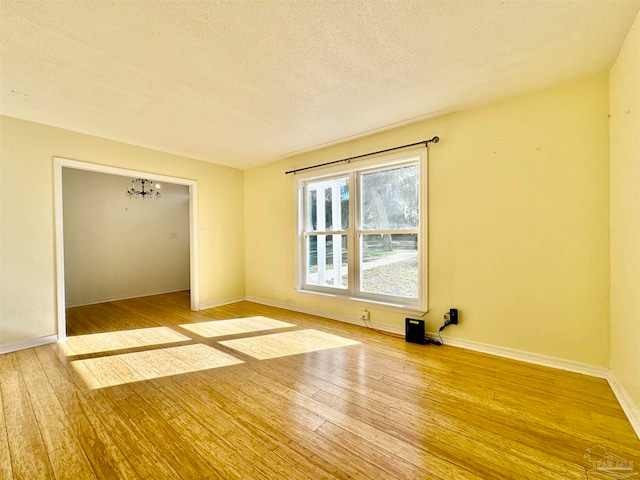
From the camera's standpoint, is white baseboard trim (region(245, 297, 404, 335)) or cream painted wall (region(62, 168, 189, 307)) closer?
white baseboard trim (region(245, 297, 404, 335))

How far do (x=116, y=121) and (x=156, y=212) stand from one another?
11.2ft

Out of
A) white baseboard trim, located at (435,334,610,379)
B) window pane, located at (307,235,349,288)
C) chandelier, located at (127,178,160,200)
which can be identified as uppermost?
chandelier, located at (127,178,160,200)

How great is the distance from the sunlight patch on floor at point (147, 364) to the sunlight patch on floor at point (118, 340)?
25 cm

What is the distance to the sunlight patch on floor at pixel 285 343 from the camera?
2738mm

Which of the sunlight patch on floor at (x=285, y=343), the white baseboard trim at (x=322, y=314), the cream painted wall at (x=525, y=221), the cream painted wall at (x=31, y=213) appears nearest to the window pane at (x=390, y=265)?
the cream painted wall at (x=525, y=221)

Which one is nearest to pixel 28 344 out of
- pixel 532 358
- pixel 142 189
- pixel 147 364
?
pixel 147 364

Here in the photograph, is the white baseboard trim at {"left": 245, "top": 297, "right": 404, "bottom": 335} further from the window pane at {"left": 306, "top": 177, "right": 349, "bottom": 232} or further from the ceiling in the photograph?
the ceiling

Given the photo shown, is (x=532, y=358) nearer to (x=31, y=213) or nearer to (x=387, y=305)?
(x=387, y=305)

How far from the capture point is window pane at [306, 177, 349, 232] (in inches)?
151

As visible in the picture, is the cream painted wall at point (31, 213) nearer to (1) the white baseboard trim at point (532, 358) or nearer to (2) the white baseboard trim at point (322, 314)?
(2) the white baseboard trim at point (322, 314)

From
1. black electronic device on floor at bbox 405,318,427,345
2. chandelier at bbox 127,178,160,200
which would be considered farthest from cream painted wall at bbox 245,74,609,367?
chandelier at bbox 127,178,160,200

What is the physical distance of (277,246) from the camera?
457cm

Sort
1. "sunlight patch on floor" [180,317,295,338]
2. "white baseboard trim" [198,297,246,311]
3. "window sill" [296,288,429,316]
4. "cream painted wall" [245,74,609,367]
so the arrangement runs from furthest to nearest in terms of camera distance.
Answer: "white baseboard trim" [198,297,246,311], "sunlight patch on floor" [180,317,295,338], "window sill" [296,288,429,316], "cream painted wall" [245,74,609,367]

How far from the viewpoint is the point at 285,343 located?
2.96 m
